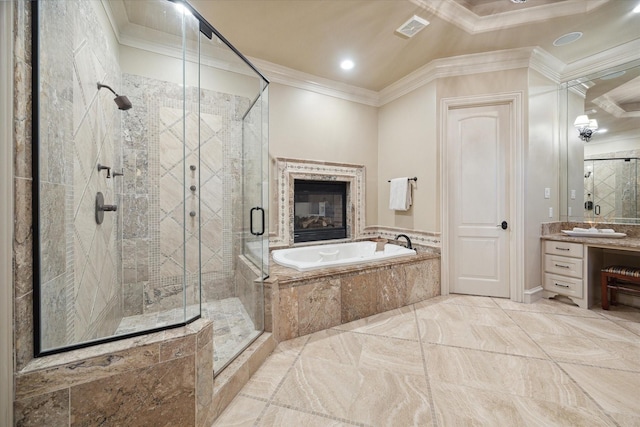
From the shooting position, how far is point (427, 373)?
5.15ft

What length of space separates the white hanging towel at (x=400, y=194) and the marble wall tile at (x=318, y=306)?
1.51m

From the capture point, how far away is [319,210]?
3.50 meters

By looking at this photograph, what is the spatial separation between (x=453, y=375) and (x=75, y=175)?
93.5 inches

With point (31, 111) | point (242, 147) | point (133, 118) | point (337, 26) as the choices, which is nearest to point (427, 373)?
point (31, 111)

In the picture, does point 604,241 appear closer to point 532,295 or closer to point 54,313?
point 532,295

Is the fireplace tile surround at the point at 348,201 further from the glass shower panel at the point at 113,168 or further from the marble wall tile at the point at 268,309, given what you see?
the marble wall tile at the point at 268,309

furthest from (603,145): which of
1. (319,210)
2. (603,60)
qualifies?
(319,210)

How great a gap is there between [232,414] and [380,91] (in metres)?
3.78

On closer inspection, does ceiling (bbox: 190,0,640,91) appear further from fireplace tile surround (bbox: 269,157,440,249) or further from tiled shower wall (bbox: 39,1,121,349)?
fireplace tile surround (bbox: 269,157,440,249)

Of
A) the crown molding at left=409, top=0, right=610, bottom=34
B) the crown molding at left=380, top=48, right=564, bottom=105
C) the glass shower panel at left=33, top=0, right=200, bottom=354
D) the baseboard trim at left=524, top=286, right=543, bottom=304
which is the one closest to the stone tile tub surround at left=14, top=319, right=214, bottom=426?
the glass shower panel at left=33, top=0, right=200, bottom=354

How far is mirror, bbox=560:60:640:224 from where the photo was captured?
2.63m

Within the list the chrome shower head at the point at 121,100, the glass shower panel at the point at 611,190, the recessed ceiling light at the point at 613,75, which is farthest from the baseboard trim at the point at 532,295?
the chrome shower head at the point at 121,100

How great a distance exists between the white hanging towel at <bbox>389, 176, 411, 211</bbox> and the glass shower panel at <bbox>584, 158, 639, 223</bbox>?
74.6 inches

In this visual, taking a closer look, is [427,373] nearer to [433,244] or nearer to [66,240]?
[433,244]
